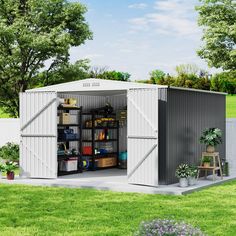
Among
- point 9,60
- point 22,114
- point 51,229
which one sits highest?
point 9,60

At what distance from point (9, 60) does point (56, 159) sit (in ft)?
28.8

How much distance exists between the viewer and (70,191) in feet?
35.1

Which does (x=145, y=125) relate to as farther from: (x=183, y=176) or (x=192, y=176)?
(x=192, y=176)

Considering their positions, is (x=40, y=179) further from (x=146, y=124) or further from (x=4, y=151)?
(x=4, y=151)

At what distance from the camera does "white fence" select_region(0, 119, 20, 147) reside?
17266mm

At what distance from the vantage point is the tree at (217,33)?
82.7 feet

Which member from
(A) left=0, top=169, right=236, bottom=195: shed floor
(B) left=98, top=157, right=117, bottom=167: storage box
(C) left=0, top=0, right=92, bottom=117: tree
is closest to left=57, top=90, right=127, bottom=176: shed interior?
(B) left=98, top=157, right=117, bottom=167: storage box

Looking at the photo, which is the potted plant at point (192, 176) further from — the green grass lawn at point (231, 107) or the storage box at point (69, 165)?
the green grass lawn at point (231, 107)

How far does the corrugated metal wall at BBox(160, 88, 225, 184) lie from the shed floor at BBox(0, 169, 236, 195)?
558mm

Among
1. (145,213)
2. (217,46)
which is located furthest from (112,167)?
(217,46)

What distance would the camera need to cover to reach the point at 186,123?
38.9 feet

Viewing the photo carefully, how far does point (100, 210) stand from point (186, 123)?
12.7 feet

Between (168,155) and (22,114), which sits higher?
(22,114)

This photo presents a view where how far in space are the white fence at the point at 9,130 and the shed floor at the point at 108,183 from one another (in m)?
4.66
